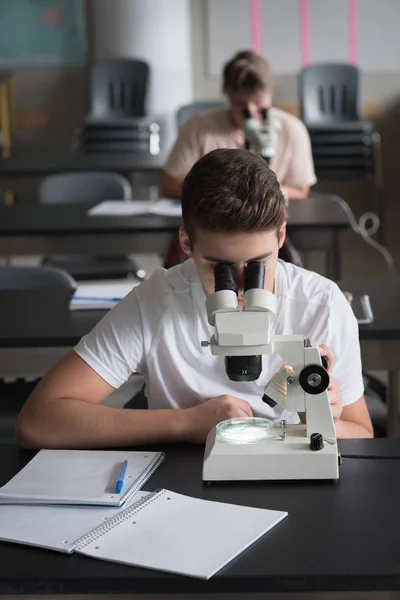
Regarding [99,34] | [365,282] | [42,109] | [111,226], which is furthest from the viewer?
[42,109]

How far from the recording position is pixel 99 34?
25.3 feet

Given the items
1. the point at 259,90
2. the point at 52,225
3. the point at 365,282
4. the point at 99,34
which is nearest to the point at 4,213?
the point at 52,225

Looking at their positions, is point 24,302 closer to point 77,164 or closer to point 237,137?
point 237,137

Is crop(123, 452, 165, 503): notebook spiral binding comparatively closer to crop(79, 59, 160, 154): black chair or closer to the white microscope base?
the white microscope base

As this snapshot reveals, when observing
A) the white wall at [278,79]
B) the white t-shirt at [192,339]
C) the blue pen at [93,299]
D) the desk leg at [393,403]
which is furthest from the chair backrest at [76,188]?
the white wall at [278,79]

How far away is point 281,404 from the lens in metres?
1.55

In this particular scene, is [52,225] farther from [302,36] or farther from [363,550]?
[302,36]

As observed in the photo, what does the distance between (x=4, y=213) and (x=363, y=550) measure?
3.27 m

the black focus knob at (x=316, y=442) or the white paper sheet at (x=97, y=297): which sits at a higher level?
the black focus knob at (x=316, y=442)

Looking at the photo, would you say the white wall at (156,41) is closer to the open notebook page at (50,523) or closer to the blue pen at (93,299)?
the blue pen at (93,299)

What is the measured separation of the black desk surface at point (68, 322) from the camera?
8.15ft

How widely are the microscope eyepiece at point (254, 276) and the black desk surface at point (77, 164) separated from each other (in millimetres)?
3957

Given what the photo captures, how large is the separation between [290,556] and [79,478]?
41cm

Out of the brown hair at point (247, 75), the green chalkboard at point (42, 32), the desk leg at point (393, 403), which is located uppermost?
the green chalkboard at point (42, 32)
